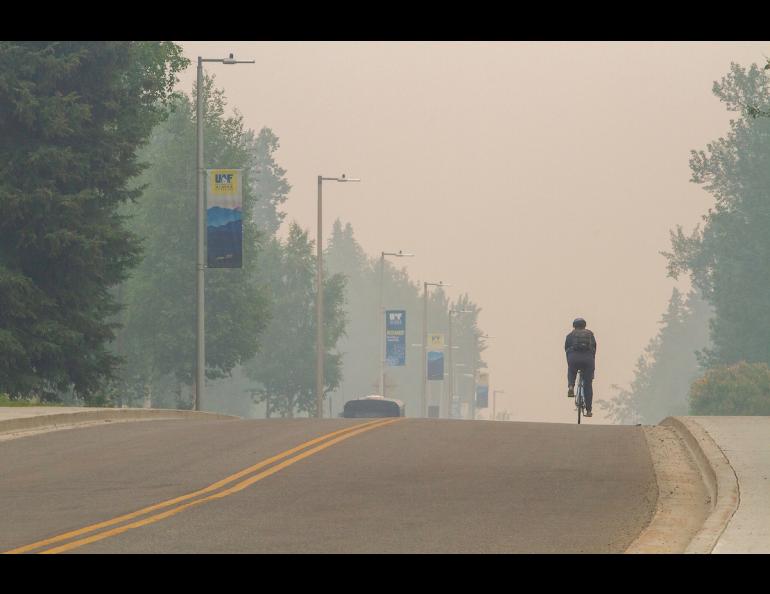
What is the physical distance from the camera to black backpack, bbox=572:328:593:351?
28.4m

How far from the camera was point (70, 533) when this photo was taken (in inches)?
565

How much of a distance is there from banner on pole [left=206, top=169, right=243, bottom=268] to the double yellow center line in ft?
61.9

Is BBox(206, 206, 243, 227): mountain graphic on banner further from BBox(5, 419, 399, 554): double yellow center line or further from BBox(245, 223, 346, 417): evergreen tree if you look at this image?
BBox(245, 223, 346, 417): evergreen tree

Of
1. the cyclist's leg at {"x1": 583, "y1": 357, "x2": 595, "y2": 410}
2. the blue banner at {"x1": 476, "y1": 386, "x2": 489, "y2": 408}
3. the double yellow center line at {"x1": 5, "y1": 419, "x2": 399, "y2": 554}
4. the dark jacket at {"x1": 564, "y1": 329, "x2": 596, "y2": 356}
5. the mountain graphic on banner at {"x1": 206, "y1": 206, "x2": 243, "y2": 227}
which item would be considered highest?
the mountain graphic on banner at {"x1": 206, "y1": 206, "x2": 243, "y2": 227}

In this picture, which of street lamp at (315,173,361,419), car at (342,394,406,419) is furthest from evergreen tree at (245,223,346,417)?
car at (342,394,406,419)

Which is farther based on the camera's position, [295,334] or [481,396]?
[481,396]

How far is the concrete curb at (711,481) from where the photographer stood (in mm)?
13344

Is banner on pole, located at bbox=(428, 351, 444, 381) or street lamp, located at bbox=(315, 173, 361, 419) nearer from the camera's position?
street lamp, located at bbox=(315, 173, 361, 419)

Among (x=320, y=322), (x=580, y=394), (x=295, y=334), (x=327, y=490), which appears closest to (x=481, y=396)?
(x=295, y=334)

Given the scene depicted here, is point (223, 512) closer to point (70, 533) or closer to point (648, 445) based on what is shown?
point (70, 533)

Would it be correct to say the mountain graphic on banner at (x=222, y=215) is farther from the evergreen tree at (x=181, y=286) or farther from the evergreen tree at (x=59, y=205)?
the evergreen tree at (x=181, y=286)

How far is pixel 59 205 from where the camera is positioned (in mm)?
44031

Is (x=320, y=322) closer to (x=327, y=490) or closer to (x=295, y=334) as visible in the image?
(x=295, y=334)

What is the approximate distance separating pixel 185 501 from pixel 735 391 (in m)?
65.0
